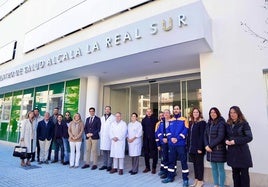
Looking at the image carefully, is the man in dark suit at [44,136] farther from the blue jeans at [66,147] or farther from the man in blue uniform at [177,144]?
the man in blue uniform at [177,144]

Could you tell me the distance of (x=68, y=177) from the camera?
5.57 metres

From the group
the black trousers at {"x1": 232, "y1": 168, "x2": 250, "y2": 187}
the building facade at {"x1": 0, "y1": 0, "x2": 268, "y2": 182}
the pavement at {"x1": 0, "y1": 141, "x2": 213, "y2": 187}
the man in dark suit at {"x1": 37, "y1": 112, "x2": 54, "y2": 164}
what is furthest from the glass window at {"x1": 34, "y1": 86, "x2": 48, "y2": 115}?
the black trousers at {"x1": 232, "y1": 168, "x2": 250, "y2": 187}

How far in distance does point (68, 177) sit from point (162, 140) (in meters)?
2.61

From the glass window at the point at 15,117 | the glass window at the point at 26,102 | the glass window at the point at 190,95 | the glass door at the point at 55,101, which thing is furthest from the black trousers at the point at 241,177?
the glass window at the point at 15,117

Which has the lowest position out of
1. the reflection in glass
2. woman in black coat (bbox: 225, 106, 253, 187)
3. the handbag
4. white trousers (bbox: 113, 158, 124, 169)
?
white trousers (bbox: 113, 158, 124, 169)

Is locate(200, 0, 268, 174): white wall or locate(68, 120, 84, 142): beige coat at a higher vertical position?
locate(200, 0, 268, 174): white wall

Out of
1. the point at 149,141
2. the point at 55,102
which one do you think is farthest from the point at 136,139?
the point at 55,102

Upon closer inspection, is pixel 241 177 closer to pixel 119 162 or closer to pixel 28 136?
pixel 119 162

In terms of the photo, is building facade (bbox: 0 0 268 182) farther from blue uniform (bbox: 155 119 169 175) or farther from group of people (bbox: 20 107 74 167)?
group of people (bbox: 20 107 74 167)

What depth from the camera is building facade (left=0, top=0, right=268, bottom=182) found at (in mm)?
5160

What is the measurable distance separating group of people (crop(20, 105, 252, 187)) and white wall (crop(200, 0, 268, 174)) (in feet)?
3.39

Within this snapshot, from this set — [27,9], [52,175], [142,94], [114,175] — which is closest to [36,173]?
[52,175]

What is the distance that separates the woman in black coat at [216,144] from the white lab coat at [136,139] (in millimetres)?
2026

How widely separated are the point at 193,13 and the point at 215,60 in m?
1.39
